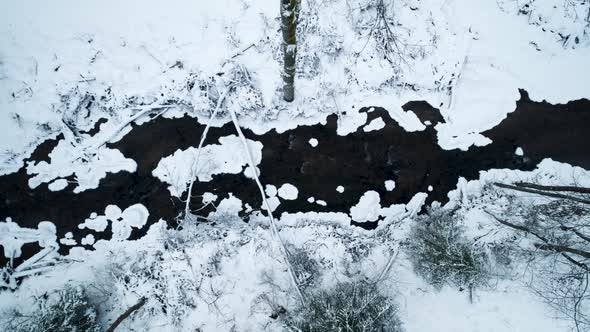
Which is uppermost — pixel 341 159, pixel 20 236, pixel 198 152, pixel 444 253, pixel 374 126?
pixel 374 126

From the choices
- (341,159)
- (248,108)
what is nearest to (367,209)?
(341,159)

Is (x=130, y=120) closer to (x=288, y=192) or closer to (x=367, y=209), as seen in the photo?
(x=288, y=192)

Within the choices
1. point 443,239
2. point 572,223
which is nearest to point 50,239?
point 443,239

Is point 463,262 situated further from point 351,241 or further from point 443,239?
point 351,241

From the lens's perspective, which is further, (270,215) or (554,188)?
(270,215)

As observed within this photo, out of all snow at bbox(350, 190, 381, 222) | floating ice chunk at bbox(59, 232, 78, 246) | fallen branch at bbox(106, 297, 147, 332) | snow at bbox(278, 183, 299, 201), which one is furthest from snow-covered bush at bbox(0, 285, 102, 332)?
snow at bbox(350, 190, 381, 222)

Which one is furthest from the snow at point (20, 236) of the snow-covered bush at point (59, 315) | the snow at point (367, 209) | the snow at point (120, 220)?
the snow at point (367, 209)

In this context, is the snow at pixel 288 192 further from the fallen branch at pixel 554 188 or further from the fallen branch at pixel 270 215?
the fallen branch at pixel 554 188
